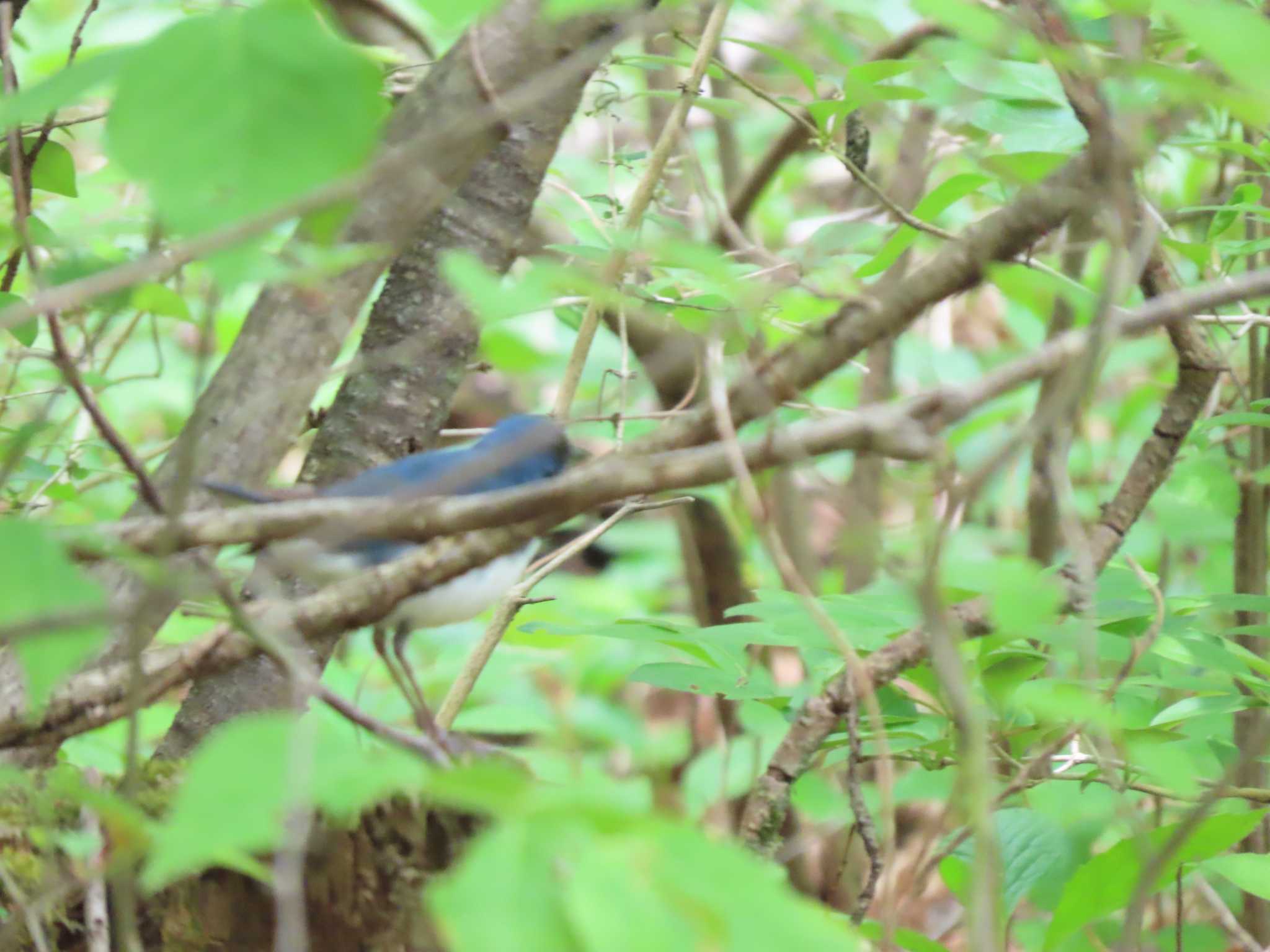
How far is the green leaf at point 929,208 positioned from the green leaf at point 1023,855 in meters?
0.85

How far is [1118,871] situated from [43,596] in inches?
51.8

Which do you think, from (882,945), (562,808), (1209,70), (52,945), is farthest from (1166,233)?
(52,945)

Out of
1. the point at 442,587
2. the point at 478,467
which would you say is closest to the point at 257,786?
the point at 478,467

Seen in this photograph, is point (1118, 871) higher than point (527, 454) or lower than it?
lower

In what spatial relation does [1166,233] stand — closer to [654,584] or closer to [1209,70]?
[1209,70]

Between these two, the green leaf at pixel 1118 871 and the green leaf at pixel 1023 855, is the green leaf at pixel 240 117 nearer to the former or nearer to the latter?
the green leaf at pixel 1118 871

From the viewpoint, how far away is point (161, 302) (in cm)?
186

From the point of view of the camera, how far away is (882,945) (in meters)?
1.32

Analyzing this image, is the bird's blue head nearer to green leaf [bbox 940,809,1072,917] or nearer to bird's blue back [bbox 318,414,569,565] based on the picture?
bird's blue back [bbox 318,414,569,565]

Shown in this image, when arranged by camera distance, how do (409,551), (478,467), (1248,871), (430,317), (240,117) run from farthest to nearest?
(430,317) < (409,551) < (1248,871) < (478,467) < (240,117)

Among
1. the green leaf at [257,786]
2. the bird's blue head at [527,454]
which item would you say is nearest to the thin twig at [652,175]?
the bird's blue head at [527,454]

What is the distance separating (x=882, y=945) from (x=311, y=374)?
1105 millimetres

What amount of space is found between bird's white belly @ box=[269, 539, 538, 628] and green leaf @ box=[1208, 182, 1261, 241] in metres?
1.23

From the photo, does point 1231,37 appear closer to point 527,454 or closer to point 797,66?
point 797,66
